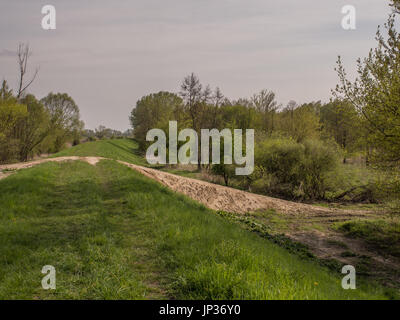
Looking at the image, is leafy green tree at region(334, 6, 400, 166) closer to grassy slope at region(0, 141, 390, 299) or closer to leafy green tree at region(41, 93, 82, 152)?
grassy slope at region(0, 141, 390, 299)

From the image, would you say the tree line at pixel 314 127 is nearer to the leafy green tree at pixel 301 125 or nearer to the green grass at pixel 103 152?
the leafy green tree at pixel 301 125

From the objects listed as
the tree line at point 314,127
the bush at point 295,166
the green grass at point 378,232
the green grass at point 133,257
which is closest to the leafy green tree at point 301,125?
the tree line at point 314,127

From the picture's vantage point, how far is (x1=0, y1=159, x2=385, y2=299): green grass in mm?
3602

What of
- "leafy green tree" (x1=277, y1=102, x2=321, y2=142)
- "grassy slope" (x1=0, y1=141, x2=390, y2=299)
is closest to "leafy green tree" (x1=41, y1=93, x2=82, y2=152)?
"leafy green tree" (x1=277, y1=102, x2=321, y2=142)

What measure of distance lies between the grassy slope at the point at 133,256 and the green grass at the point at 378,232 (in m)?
6.46

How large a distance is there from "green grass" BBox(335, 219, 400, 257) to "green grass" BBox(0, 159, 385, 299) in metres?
6.30

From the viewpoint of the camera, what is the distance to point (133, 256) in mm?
4992

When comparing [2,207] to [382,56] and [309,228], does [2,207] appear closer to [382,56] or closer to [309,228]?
[309,228]

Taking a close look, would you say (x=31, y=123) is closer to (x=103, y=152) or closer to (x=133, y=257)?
(x=103, y=152)

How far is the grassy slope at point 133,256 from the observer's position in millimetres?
3613

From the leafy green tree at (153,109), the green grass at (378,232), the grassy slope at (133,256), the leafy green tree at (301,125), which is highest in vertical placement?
the leafy green tree at (153,109)

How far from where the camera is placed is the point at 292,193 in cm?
2386

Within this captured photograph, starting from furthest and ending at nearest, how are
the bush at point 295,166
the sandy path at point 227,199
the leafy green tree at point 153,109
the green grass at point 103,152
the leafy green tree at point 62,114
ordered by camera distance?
the leafy green tree at point 153,109 < the leafy green tree at point 62,114 < the green grass at point 103,152 < the bush at point 295,166 < the sandy path at point 227,199

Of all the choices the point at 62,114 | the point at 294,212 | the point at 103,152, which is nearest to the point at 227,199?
the point at 294,212
